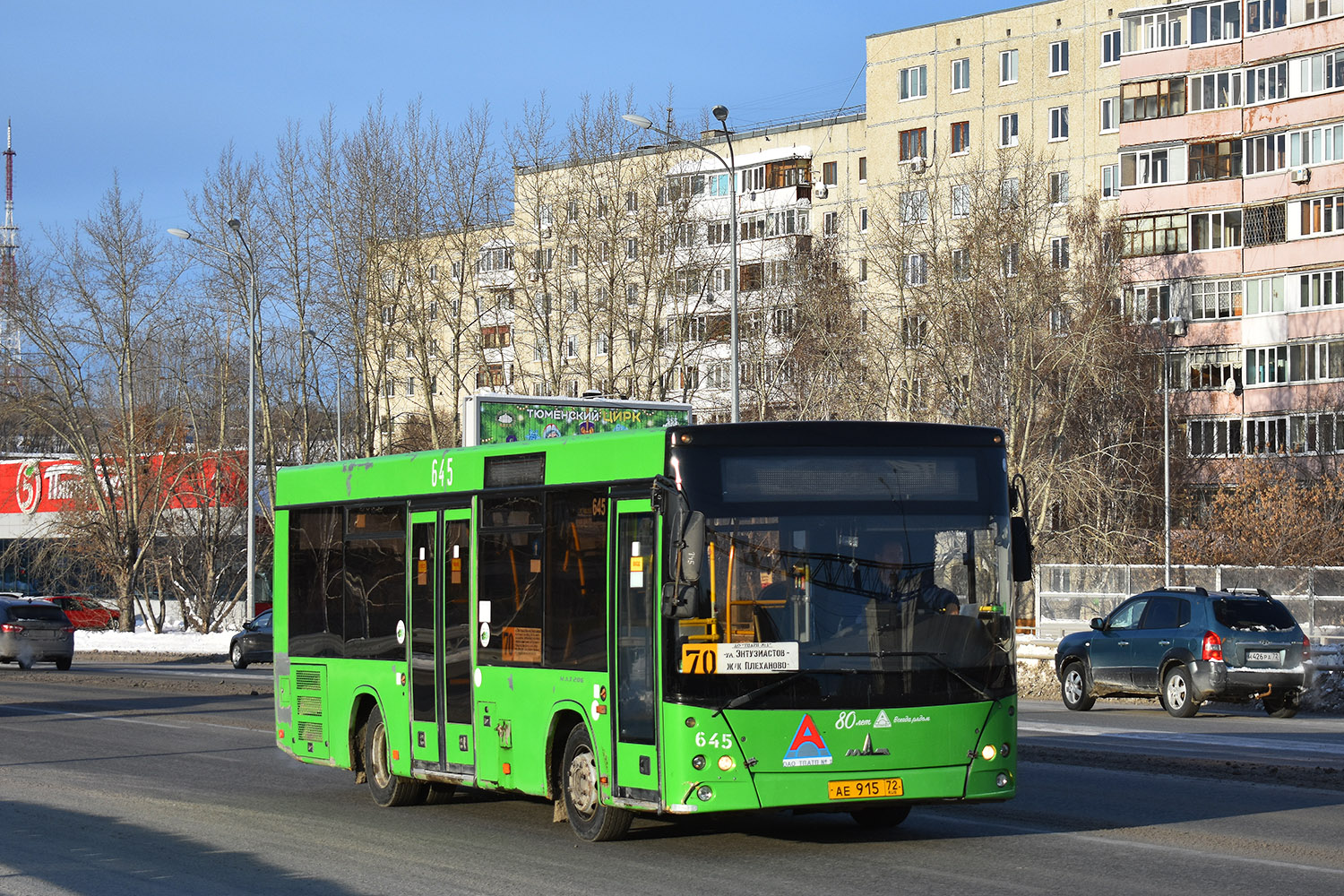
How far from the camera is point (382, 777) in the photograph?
14.0m

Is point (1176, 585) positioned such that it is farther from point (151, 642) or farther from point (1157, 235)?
point (1157, 235)

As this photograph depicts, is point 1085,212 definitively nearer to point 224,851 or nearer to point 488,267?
point 488,267

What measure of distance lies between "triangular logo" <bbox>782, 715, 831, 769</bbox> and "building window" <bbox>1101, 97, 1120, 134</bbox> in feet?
215

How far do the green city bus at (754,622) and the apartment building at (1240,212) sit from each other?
51.0 meters

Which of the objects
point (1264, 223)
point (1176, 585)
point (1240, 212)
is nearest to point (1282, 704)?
point (1176, 585)

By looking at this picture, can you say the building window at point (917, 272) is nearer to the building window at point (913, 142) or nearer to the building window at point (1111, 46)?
the building window at point (1111, 46)

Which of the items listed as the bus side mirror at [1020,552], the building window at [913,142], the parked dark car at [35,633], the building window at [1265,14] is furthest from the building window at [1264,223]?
the bus side mirror at [1020,552]

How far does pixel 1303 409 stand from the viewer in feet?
196

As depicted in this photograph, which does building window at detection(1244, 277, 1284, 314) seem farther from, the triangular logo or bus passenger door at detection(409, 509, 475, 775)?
the triangular logo

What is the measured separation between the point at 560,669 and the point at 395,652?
8.86ft

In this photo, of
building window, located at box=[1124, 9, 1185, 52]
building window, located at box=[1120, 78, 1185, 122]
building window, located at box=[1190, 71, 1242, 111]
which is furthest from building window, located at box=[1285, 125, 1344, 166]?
building window, located at box=[1124, 9, 1185, 52]

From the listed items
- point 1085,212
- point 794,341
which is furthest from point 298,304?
point 1085,212

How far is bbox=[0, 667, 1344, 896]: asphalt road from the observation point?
965 centimetres

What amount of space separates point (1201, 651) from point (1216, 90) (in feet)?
152
